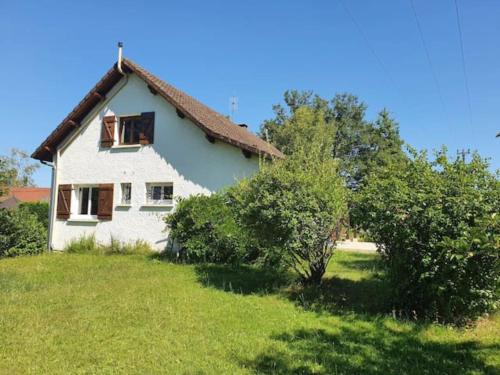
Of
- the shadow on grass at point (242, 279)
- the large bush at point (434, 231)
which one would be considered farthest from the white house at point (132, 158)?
the large bush at point (434, 231)

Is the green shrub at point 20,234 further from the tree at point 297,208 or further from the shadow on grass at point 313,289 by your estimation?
the tree at point 297,208

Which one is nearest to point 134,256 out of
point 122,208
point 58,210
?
point 122,208

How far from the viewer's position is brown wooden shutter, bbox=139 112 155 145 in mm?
13820

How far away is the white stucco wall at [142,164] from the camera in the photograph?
1278cm

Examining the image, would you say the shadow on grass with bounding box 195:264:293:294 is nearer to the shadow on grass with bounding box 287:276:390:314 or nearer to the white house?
the shadow on grass with bounding box 287:276:390:314

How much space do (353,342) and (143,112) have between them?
11.9 meters

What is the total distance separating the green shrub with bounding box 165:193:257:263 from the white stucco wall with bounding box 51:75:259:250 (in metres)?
1.57

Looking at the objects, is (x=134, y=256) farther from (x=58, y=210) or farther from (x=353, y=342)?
(x=353, y=342)

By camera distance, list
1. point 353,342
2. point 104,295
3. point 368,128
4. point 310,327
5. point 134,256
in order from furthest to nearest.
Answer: point 368,128, point 134,256, point 104,295, point 310,327, point 353,342

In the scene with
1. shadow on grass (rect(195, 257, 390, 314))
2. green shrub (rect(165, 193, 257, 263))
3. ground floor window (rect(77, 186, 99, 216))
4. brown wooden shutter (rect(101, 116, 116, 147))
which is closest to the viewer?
shadow on grass (rect(195, 257, 390, 314))

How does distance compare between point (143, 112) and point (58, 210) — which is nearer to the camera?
point (143, 112)


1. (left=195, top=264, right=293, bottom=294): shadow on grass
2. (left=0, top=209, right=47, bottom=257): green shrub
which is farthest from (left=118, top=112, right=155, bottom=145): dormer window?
(left=195, top=264, right=293, bottom=294): shadow on grass

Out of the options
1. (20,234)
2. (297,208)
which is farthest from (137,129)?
(297,208)

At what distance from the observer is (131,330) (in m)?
4.96
